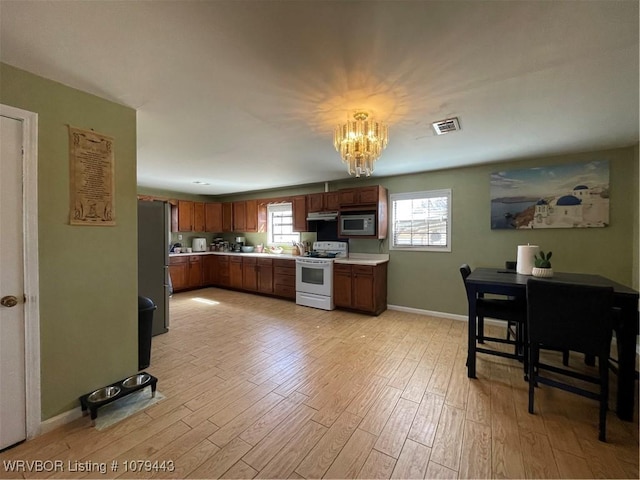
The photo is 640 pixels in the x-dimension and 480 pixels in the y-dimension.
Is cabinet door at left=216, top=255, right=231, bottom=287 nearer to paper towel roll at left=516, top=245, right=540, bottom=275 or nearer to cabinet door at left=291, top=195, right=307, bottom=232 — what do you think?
cabinet door at left=291, top=195, right=307, bottom=232

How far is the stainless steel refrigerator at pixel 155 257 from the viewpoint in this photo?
3.22 meters

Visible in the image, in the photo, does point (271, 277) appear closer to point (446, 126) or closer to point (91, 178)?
point (91, 178)

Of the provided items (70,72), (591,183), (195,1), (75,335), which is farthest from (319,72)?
(591,183)

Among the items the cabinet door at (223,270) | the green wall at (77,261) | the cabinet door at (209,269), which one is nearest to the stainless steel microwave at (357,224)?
the cabinet door at (223,270)

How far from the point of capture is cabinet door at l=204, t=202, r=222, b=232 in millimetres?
6867

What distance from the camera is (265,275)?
5.63 meters

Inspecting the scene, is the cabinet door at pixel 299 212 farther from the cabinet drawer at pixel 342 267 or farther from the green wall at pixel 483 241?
the cabinet drawer at pixel 342 267

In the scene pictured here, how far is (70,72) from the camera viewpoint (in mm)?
1677

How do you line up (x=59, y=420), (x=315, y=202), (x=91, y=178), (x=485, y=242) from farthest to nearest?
(x=315, y=202) < (x=485, y=242) < (x=91, y=178) < (x=59, y=420)

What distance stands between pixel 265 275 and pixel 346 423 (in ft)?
13.4

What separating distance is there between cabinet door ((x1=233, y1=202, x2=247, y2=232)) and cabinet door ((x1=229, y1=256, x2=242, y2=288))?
2.91 feet

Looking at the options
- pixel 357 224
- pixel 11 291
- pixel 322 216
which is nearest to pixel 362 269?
pixel 357 224

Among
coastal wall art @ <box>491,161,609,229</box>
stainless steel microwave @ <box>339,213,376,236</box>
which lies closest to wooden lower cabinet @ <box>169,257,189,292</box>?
stainless steel microwave @ <box>339,213,376,236</box>

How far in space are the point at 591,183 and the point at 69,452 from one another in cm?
A: 555
